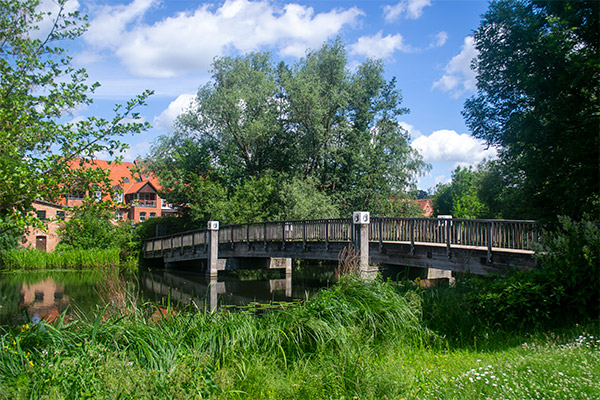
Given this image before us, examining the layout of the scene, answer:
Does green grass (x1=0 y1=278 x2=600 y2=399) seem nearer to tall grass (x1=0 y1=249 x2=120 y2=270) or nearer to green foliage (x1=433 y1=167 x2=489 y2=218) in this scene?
tall grass (x1=0 y1=249 x2=120 y2=270)

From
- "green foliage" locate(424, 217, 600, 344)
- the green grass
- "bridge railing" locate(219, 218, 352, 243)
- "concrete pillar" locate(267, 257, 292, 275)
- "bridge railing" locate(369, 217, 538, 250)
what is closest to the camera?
the green grass

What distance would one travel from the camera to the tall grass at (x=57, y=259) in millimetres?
26438

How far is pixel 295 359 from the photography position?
5.52 meters

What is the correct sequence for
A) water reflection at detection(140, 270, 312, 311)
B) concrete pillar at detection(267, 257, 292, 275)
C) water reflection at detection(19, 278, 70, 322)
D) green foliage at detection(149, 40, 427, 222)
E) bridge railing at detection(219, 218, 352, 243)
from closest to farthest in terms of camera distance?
water reflection at detection(19, 278, 70, 322) → water reflection at detection(140, 270, 312, 311) → bridge railing at detection(219, 218, 352, 243) → concrete pillar at detection(267, 257, 292, 275) → green foliage at detection(149, 40, 427, 222)

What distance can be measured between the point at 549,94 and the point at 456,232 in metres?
6.49

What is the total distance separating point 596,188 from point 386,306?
374cm

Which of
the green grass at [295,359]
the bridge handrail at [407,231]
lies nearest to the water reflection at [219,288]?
the bridge handrail at [407,231]

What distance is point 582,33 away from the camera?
7.36m

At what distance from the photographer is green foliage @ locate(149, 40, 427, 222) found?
2881cm

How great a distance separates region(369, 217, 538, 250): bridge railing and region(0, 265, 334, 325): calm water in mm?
3596

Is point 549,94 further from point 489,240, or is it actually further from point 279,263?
point 279,263

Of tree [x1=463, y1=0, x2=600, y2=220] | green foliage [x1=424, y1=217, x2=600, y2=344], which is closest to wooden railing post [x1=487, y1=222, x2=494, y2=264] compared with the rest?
tree [x1=463, y1=0, x2=600, y2=220]

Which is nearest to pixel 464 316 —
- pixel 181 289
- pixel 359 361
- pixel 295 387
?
pixel 359 361

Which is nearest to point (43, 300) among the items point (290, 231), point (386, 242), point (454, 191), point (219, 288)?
point (219, 288)
